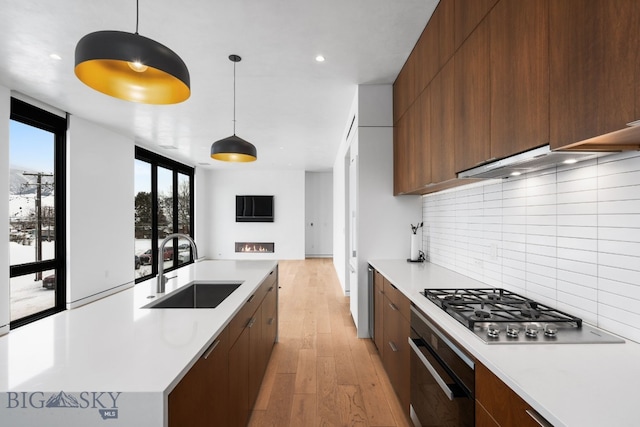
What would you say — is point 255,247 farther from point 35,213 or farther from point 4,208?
point 4,208

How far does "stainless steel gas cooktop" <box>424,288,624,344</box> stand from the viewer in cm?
125

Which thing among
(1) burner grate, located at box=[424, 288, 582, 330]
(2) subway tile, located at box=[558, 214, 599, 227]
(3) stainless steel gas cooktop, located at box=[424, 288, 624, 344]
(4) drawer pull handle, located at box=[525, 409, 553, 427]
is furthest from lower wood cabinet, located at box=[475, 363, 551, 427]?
A: (2) subway tile, located at box=[558, 214, 599, 227]

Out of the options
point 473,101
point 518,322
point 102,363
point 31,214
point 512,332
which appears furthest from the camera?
point 31,214

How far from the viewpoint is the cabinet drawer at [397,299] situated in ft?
6.84

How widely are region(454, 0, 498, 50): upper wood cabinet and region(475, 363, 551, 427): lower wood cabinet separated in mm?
1667

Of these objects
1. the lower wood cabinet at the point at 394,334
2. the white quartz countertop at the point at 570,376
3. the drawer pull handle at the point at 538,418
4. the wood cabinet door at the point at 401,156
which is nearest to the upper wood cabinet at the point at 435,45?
the wood cabinet door at the point at 401,156

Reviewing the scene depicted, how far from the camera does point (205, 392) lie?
127cm

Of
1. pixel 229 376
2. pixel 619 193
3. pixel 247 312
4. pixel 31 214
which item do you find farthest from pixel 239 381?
pixel 31 214

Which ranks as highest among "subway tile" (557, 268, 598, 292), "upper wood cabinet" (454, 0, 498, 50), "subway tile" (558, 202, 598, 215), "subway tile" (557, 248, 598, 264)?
"upper wood cabinet" (454, 0, 498, 50)

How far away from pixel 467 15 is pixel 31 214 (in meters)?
5.37

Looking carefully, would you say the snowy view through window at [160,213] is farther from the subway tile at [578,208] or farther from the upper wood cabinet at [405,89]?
the subway tile at [578,208]

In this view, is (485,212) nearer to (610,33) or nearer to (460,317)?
(460,317)

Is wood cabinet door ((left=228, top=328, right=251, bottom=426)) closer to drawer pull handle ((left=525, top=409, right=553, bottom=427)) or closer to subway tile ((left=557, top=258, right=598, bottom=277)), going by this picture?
drawer pull handle ((left=525, top=409, right=553, bottom=427))

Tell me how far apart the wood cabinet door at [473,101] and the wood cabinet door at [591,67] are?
0.48 m
